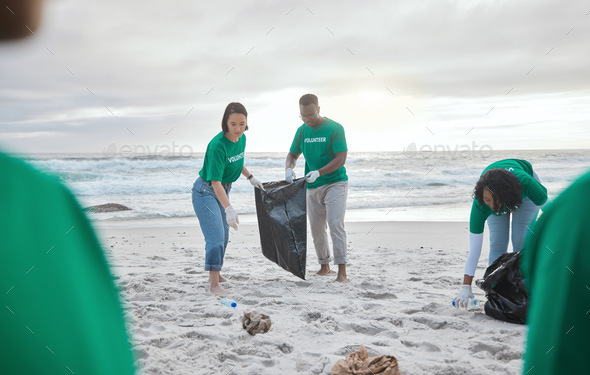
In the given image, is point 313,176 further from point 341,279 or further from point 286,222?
point 341,279

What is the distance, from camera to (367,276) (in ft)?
13.5

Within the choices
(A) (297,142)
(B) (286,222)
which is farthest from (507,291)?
(A) (297,142)

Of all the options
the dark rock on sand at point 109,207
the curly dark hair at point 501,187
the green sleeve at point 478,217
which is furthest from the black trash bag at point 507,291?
the dark rock on sand at point 109,207

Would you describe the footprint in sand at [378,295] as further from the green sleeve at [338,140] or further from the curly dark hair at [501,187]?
the green sleeve at [338,140]

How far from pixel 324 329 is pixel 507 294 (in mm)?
1164

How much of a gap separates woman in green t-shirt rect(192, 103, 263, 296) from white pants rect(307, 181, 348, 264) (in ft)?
2.98

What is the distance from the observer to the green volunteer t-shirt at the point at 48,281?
662 millimetres

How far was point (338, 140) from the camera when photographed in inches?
156

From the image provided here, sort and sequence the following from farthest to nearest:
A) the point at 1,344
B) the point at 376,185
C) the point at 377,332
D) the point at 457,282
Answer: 1. the point at 376,185
2. the point at 457,282
3. the point at 377,332
4. the point at 1,344

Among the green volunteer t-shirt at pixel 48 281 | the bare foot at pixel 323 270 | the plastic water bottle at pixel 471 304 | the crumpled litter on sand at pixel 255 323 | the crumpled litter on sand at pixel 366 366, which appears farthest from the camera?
the bare foot at pixel 323 270

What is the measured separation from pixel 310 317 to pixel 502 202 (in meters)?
1.45

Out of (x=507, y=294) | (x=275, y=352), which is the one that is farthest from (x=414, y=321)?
(x=275, y=352)

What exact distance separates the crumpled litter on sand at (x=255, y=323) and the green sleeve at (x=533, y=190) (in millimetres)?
1859

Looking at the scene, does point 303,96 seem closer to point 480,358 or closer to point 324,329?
point 324,329
